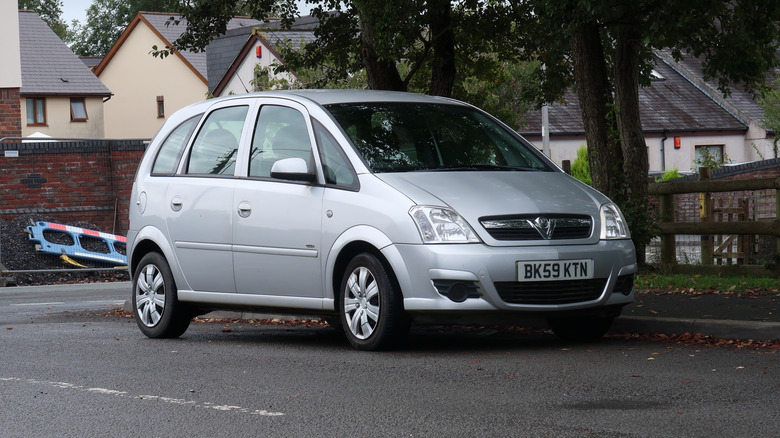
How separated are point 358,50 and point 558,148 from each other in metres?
31.8

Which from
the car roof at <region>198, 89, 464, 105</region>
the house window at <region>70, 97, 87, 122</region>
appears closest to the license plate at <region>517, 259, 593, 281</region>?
the car roof at <region>198, 89, 464, 105</region>

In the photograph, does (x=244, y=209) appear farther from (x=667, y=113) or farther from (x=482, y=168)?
(x=667, y=113)

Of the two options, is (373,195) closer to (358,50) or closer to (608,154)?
(608,154)

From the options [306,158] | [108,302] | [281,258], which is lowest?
[108,302]

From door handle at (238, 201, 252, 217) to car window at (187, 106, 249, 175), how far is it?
43cm

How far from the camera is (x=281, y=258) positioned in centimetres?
910

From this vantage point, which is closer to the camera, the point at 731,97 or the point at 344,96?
the point at 344,96

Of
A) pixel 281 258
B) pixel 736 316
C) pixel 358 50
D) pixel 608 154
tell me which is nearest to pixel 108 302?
pixel 358 50

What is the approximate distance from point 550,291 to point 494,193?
0.76 metres

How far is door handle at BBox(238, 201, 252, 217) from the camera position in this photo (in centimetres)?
932

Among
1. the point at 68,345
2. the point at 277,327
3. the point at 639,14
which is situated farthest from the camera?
the point at 639,14

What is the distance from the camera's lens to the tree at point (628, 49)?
12117 mm

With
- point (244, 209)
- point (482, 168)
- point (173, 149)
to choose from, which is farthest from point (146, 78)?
point (482, 168)

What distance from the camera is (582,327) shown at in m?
9.02
